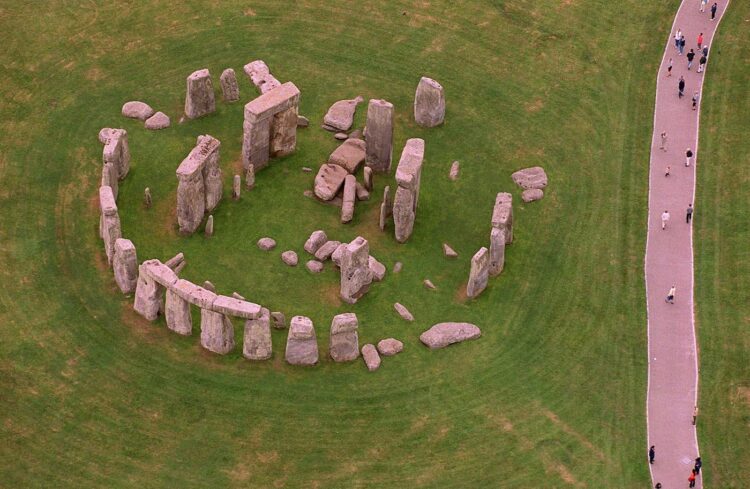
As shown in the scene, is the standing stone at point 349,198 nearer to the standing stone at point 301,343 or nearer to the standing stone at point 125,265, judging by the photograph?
the standing stone at point 301,343

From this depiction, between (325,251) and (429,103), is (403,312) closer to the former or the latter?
(325,251)

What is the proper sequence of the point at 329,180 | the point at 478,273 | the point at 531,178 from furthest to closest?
the point at 531,178 → the point at 329,180 → the point at 478,273

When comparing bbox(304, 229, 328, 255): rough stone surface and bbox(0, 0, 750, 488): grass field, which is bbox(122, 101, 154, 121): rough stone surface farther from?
bbox(304, 229, 328, 255): rough stone surface

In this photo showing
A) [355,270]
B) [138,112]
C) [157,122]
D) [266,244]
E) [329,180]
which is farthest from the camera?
[138,112]

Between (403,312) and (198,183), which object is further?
(198,183)

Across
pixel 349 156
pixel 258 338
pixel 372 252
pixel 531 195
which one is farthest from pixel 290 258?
pixel 531 195

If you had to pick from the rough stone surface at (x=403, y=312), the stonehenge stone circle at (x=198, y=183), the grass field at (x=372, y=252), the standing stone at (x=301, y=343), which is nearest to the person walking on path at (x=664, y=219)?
the grass field at (x=372, y=252)
